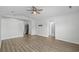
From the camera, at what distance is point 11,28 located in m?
8.80

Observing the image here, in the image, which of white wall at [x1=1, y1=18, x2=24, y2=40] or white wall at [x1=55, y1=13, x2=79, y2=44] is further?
white wall at [x1=1, y1=18, x2=24, y2=40]

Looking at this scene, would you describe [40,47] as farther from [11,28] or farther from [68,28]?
[11,28]

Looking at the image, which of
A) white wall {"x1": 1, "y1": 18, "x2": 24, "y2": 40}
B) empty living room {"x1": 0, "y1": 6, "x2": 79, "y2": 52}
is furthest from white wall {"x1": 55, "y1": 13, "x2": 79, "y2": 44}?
white wall {"x1": 1, "y1": 18, "x2": 24, "y2": 40}

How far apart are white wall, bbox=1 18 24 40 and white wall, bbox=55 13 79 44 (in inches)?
203

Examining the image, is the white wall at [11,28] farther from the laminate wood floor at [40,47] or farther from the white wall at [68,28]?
the white wall at [68,28]

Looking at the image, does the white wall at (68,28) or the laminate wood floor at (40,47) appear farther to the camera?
the white wall at (68,28)

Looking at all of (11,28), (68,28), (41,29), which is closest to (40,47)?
(68,28)

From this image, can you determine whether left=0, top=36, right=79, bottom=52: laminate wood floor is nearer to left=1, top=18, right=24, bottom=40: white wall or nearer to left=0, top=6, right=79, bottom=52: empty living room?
left=0, top=6, right=79, bottom=52: empty living room

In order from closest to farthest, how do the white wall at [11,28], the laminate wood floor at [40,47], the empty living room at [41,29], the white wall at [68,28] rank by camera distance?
the laminate wood floor at [40,47] → the empty living room at [41,29] → the white wall at [68,28] → the white wall at [11,28]

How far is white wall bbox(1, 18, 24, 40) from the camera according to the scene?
7887 mm

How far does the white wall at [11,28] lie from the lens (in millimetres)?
7887

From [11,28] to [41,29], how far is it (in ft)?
14.6

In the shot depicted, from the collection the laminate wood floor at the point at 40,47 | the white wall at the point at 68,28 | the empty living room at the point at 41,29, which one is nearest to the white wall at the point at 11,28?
the empty living room at the point at 41,29
